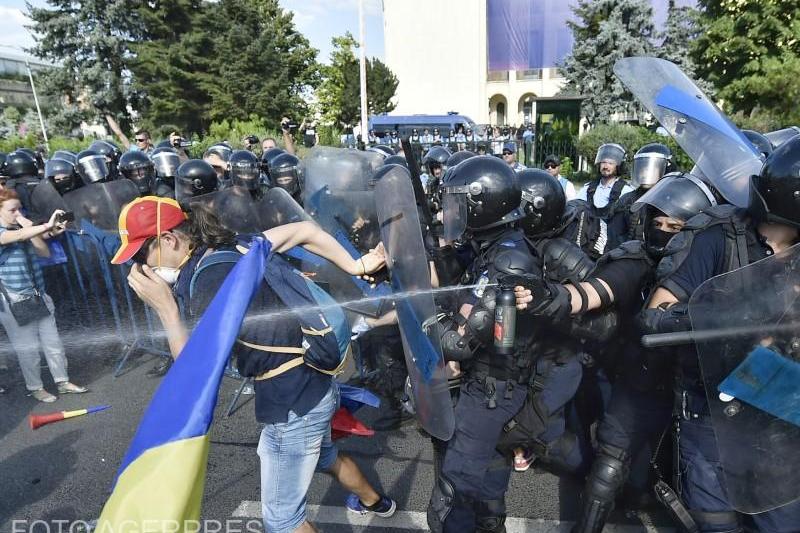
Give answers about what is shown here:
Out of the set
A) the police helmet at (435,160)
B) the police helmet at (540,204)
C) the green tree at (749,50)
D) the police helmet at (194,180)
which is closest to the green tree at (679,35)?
the green tree at (749,50)

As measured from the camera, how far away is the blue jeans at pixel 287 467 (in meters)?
2.24

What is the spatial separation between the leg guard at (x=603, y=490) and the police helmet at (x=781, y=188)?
128 cm

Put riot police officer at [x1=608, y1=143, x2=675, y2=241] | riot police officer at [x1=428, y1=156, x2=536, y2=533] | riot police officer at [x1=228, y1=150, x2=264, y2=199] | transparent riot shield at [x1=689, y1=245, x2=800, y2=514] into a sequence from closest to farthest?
transparent riot shield at [x1=689, y1=245, x2=800, y2=514] < riot police officer at [x1=428, y1=156, x2=536, y2=533] < riot police officer at [x1=608, y1=143, x2=675, y2=241] < riot police officer at [x1=228, y1=150, x2=264, y2=199]

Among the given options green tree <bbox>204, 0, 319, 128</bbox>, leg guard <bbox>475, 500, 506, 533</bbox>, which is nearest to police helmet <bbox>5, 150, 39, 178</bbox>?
leg guard <bbox>475, 500, 506, 533</bbox>

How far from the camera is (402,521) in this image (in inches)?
118

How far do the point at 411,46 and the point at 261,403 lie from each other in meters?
54.0

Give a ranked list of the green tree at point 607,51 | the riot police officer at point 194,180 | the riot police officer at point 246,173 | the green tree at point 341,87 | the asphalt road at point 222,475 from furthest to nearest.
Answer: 1. the green tree at point 341,87
2. the green tree at point 607,51
3. the riot police officer at point 246,173
4. the riot police officer at point 194,180
5. the asphalt road at point 222,475

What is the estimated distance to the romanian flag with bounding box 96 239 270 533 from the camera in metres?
1.37

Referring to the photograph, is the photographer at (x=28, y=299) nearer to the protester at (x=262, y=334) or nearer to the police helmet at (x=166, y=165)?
the police helmet at (x=166, y=165)

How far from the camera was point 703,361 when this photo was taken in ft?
5.82

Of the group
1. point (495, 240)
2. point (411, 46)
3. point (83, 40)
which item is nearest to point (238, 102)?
point (83, 40)

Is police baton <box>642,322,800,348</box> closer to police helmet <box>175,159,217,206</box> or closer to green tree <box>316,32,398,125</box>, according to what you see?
police helmet <box>175,159,217,206</box>

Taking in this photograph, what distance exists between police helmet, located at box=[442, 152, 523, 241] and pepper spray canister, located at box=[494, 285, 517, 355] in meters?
0.64

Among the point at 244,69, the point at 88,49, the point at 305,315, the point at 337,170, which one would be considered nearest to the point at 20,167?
the point at 337,170
